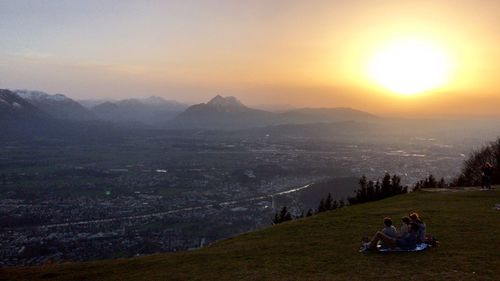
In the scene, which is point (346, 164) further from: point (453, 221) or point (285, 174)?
point (453, 221)

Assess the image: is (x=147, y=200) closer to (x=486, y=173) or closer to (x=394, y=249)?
(x=486, y=173)

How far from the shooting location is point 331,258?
18.5 m

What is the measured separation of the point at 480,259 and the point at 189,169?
17760 centimetres

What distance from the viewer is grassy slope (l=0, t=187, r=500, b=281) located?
52.1 feet

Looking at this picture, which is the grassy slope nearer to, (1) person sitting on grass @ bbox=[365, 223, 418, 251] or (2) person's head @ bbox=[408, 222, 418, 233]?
(1) person sitting on grass @ bbox=[365, 223, 418, 251]

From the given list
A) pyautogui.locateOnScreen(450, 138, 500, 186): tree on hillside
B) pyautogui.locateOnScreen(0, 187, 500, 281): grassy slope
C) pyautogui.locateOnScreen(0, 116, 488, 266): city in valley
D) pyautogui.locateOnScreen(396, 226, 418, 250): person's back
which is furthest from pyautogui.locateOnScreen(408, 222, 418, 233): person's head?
pyautogui.locateOnScreen(0, 116, 488, 266): city in valley

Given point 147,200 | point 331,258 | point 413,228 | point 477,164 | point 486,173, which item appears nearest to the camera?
point 331,258

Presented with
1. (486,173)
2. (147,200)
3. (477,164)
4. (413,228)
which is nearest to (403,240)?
(413,228)

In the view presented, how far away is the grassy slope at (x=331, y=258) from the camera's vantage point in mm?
15883

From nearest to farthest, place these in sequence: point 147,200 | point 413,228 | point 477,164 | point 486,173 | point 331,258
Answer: point 331,258, point 413,228, point 486,173, point 477,164, point 147,200

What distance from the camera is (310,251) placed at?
2039cm

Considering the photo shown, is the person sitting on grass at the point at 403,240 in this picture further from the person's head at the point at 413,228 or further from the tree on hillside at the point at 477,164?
the tree on hillside at the point at 477,164

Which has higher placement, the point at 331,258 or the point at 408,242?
the point at 408,242

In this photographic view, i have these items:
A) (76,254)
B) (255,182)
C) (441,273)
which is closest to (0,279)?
(441,273)
